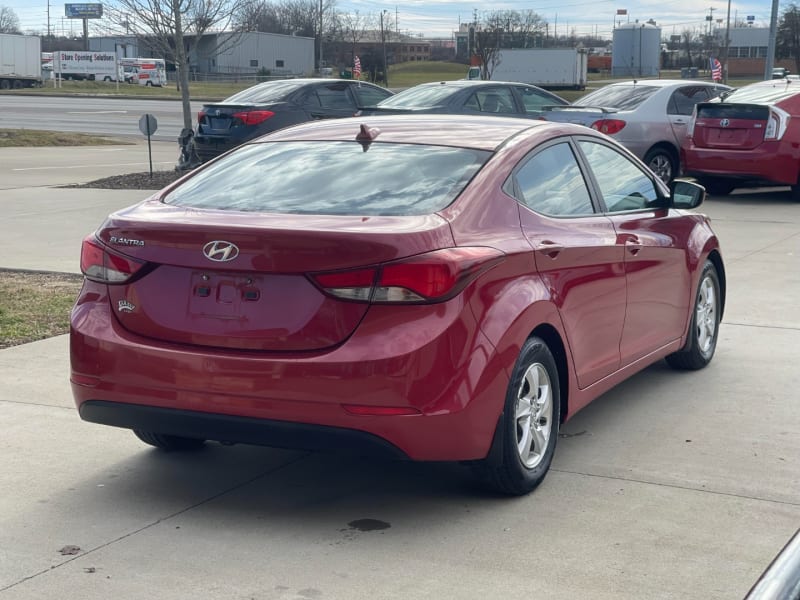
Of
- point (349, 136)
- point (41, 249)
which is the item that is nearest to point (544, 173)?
point (349, 136)

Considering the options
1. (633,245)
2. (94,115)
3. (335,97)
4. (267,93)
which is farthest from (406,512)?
(94,115)

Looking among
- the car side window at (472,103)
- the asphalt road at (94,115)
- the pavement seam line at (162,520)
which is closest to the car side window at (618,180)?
the pavement seam line at (162,520)

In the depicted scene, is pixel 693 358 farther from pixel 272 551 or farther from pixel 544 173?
pixel 272 551

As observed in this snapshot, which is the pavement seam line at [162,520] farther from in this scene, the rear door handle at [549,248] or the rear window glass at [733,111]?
the rear window glass at [733,111]

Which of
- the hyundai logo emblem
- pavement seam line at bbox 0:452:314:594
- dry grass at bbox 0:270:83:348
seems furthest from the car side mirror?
dry grass at bbox 0:270:83:348

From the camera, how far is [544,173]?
531cm

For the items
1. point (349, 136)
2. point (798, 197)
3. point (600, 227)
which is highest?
point (349, 136)

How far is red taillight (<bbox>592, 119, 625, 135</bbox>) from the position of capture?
643 inches

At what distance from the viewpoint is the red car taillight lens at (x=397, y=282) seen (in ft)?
13.8

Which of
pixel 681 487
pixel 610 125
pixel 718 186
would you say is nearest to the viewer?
pixel 681 487

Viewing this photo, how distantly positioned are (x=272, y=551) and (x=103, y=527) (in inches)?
28.1

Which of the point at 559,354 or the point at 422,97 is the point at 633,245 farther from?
the point at 422,97

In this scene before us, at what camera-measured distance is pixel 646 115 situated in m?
16.7

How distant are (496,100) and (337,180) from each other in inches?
480
